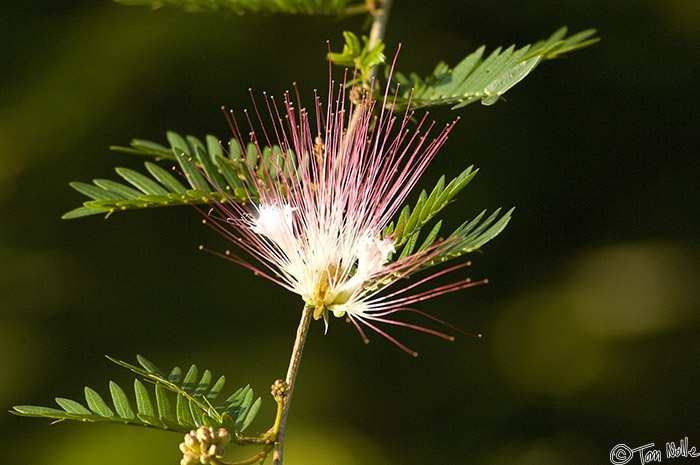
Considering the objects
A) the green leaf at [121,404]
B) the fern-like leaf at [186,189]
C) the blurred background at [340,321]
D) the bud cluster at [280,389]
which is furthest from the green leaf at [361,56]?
the blurred background at [340,321]

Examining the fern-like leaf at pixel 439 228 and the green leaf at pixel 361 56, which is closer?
the fern-like leaf at pixel 439 228

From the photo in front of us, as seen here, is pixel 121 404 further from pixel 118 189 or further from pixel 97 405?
pixel 118 189

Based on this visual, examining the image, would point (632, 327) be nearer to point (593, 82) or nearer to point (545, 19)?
point (593, 82)

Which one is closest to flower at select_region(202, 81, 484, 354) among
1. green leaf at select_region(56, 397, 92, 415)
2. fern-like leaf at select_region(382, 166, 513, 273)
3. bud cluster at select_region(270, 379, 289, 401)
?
fern-like leaf at select_region(382, 166, 513, 273)

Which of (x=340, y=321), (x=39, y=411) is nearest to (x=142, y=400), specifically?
(x=39, y=411)

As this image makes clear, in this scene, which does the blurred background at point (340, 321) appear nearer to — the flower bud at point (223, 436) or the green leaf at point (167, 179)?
the green leaf at point (167, 179)

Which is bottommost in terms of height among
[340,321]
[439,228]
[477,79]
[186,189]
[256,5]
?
[439,228]

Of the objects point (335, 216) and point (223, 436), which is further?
point (335, 216)
